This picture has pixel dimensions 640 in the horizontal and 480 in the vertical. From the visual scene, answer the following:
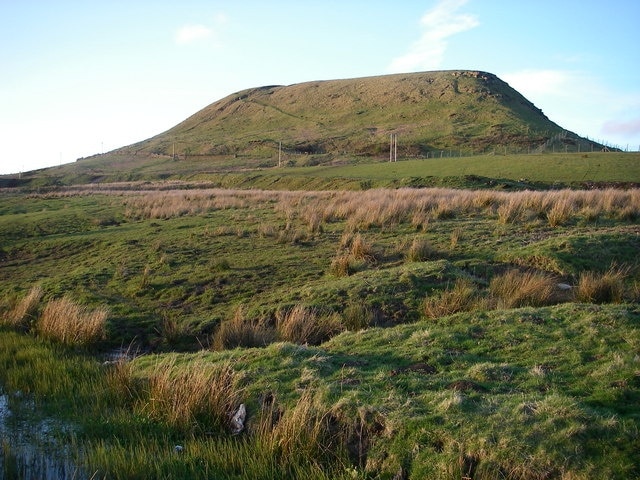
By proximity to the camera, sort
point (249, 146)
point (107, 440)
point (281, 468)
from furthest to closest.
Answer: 1. point (249, 146)
2. point (107, 440)
3. point (281, 468)

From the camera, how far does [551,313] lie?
26.8ft

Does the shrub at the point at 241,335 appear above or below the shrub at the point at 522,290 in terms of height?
below

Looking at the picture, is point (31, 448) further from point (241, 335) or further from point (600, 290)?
point (600, 290)

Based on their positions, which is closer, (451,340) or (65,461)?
(65,461)

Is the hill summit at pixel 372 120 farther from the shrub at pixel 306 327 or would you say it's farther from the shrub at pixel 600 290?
the shrub at pixel 306 327

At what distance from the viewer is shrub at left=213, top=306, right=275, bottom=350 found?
29.6 ft

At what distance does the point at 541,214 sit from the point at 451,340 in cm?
1162

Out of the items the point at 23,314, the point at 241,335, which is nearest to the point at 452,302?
the point at 241,335

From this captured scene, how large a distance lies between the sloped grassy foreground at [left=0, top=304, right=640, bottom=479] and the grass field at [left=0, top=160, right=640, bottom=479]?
0.02 m

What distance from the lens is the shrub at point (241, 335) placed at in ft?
29.6

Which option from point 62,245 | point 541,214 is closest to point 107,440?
point 62,245

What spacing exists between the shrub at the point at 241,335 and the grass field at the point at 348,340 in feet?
0.11

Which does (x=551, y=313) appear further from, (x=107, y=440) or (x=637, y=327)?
(x=107, y=440)

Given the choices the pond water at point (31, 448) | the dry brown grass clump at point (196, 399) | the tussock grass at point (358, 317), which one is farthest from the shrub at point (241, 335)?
the pond water at point (31, 448)
